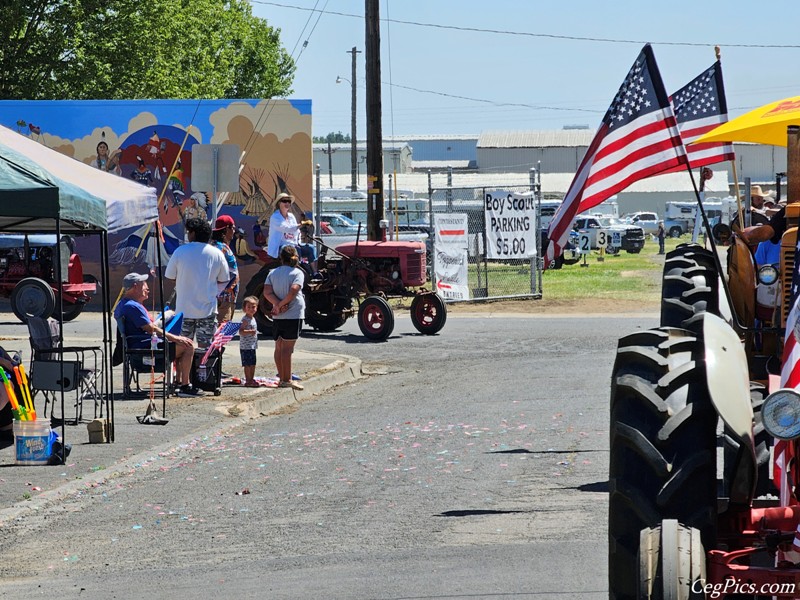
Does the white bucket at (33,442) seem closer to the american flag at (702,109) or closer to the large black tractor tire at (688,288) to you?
the large black tractor tire at (688,288)

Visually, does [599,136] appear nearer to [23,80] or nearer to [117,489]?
[117,489]

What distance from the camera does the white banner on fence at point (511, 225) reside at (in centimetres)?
2733

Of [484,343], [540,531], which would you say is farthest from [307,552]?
[484,343]

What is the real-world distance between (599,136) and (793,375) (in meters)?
5.43

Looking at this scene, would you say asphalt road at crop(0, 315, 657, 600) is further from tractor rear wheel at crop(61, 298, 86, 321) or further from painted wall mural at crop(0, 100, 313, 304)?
painted wall mural at crop(0, 100, 313, 304)

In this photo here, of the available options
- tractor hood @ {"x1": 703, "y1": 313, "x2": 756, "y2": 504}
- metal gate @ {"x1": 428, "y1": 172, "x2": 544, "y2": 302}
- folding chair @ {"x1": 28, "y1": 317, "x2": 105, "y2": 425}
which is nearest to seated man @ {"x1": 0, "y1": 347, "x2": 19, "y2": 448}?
folding chair @ {"x1": 28, "y1": 317, "x2": 105, "y2": 425}

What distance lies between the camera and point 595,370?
16156 millimetres

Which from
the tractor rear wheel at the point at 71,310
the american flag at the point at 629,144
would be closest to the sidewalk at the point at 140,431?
the american flag at the point at 629,144

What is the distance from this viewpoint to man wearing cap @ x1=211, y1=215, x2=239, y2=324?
16.2 metres

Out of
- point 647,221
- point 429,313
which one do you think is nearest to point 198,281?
point 429,313

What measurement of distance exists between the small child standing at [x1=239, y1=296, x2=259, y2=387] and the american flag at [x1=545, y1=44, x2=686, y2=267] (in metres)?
5.68

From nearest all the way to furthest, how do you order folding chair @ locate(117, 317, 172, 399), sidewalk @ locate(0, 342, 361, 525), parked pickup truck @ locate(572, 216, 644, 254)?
sidewalk @ locate(0, 342, 361, 525) < folding chair @ locate(117, 317, 172, 399) < parked pickup truck @ locate(572, 216, 644, 254)

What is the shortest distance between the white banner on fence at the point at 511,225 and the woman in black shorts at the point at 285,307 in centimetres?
1266

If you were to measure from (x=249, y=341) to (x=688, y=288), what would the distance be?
251 inches
